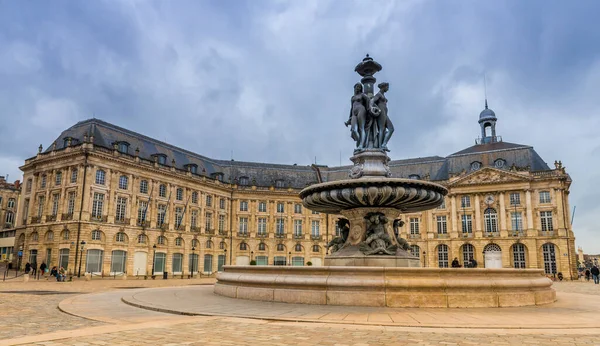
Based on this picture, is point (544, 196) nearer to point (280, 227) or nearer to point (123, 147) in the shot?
point (280, 227)

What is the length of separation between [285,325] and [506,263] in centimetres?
5678

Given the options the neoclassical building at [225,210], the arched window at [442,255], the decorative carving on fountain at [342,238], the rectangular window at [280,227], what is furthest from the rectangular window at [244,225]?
the decorative carving on fountain at [342,238]

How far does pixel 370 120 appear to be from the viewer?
15844 mm

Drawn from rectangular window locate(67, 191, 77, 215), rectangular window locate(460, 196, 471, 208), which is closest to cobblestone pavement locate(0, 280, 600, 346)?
rectangular window locate(67, 191, 77, 215)

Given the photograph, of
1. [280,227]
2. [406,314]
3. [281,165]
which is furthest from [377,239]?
[281,165]

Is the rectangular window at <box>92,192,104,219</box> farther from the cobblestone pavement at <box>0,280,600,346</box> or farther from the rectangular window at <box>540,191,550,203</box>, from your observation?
the rectangular window at <box>540,191,550,203</box>

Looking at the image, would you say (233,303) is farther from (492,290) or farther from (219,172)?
(219,172)

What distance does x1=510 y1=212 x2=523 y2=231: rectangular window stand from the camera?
57.8m

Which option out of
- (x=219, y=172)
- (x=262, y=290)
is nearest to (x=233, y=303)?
(x=262, y=290)

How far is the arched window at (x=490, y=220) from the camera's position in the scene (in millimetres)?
59034

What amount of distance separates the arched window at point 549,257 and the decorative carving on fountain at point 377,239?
4999cm

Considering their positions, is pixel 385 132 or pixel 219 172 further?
pixel 219 172

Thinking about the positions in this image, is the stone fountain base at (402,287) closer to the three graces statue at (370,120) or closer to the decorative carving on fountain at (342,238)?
the decorative carving on fountain at (342,238)

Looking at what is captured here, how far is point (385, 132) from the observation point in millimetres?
15992
